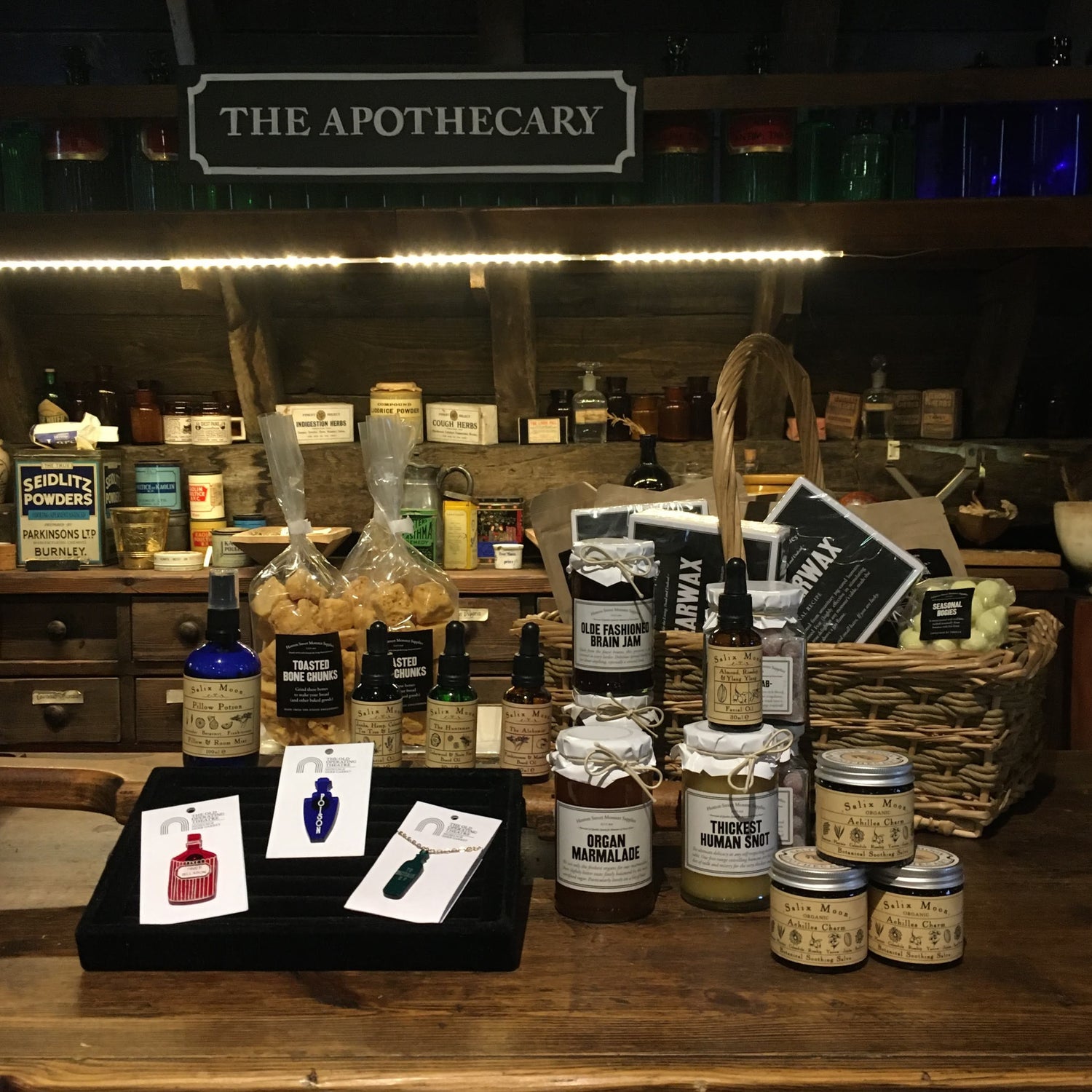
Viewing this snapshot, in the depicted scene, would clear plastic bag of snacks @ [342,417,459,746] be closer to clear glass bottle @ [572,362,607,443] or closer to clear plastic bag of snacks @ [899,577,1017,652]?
clear plastic bag of snacks @ [899,577,1017,652]

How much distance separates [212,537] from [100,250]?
88 centimetres

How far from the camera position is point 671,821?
129 cm

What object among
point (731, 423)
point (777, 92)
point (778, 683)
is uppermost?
point (777, 92)

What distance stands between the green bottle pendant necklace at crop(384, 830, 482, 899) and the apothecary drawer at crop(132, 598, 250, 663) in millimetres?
2148

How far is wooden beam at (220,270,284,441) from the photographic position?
3264mm

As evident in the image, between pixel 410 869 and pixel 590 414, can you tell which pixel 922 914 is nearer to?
pixel 410 869

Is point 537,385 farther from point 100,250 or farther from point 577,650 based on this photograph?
point 577,650

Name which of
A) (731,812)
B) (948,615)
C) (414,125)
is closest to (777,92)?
(414,125)

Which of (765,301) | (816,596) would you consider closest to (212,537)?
(765,301)

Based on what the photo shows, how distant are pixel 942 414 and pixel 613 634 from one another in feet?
8.27

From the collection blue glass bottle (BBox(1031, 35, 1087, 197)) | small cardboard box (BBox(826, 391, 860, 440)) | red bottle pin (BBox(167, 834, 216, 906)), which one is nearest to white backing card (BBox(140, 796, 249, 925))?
red bottle pin (BBox(167, 834, 216, 906))

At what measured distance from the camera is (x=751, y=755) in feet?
3.48

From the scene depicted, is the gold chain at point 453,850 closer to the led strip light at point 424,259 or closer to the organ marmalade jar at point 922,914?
the organ marmalade jar at point 922,914

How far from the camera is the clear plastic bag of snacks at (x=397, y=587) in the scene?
54.5 inches
